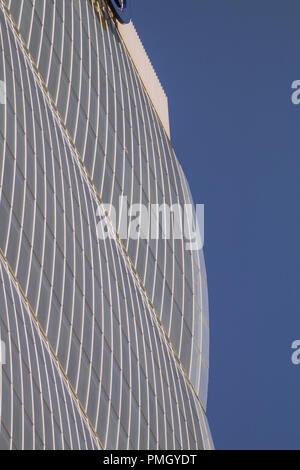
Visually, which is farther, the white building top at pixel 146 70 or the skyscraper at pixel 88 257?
the white building top at pixel 146 70

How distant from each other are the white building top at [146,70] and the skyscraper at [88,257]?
0.28 metres

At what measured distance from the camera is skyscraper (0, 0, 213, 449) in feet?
245

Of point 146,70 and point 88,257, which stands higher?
point 146,70

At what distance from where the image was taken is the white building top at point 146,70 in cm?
12838

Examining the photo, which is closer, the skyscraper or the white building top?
the skyscraper

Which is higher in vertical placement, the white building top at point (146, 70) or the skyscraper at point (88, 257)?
the white building top at point (146, 70)

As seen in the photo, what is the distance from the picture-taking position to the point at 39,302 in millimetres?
78312

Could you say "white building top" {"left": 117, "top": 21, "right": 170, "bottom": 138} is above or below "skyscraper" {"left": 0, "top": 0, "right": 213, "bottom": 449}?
above

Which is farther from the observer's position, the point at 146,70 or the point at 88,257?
the point at 146,70

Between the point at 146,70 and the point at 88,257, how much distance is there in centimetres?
4359

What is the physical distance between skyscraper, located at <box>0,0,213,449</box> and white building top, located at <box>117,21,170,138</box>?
282mm

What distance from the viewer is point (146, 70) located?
13200 cm
